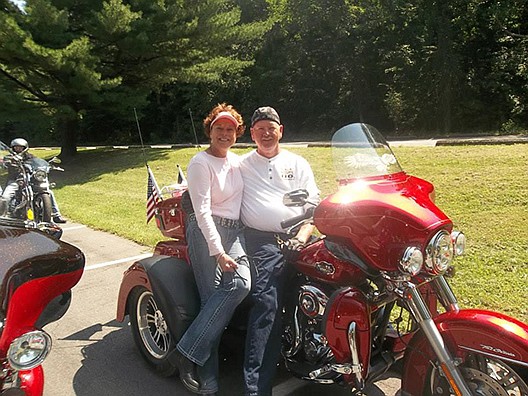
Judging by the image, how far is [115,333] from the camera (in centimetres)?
425

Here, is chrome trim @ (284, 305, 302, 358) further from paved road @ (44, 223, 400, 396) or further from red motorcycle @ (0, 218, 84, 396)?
red motorcycle @ (0, 218, 84, 396)

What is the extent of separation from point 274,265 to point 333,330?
1.92 feet

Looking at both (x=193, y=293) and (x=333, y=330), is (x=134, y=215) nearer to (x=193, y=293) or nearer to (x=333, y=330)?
(x=193, y=293)

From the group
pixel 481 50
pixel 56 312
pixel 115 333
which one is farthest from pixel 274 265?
pixel 481 50

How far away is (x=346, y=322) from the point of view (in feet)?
8.50

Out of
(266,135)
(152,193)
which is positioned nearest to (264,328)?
(266,135)

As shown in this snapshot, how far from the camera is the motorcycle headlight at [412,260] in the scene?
2.38m

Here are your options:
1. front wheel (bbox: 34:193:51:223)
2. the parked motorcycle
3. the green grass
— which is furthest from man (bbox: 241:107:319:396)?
front wheel (bbox: 34:193:51:223)

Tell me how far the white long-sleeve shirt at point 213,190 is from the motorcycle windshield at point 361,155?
72 cm

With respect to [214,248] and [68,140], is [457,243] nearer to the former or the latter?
[214,248]

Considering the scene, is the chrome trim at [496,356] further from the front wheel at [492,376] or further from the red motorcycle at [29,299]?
the red motorcycle at [29,299]

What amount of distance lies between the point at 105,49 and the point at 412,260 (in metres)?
19.3

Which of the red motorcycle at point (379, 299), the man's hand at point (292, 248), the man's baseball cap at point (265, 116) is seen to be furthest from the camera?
the man's baseball cap at point (265, 116)

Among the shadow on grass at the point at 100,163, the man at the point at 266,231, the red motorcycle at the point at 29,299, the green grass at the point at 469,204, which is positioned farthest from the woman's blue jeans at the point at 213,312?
the shadow on grass at the point at 100,163
